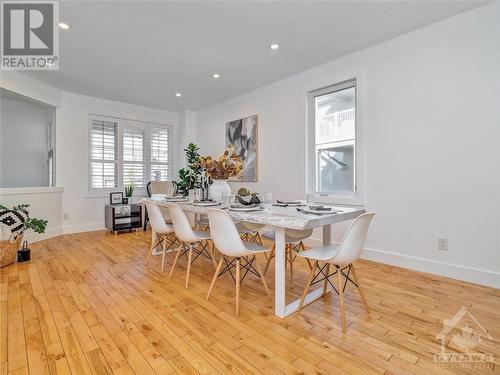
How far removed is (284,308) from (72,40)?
149 inches

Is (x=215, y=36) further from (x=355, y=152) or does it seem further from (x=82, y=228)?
(x=82, y=228)

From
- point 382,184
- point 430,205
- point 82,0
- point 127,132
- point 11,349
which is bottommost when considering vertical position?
point 11,349

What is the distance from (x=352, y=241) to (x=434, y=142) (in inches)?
73.4

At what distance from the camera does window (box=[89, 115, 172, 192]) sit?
5.35m

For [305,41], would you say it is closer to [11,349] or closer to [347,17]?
[347,17]

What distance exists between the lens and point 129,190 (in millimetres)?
5480

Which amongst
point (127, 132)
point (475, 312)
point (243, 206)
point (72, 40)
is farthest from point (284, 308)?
point (127, 132)

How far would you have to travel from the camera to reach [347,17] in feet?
8.74

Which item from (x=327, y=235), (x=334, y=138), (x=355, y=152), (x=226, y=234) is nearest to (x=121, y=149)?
(x=334, y=138)

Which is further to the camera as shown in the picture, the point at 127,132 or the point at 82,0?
the point at 127,132

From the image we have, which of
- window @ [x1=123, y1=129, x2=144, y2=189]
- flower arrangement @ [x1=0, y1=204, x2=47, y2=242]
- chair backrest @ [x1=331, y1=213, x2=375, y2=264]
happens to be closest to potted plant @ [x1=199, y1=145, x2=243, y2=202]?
chair backrest @ [x1=331, y1=213, x2=375, y2=264]

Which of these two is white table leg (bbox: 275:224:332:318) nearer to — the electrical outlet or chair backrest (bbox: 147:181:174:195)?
the electrical outlet

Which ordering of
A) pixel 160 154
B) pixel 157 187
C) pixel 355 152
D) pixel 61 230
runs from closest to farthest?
pixel 355 152 → pixel 61 230 → pixel 157 187 → pixel 160 154

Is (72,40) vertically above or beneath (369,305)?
above
